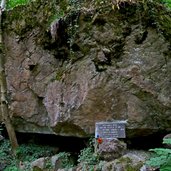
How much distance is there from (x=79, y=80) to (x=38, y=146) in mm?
1399

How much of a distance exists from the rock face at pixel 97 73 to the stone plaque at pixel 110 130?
0.37ft

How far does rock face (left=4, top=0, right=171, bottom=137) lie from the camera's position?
13.4 feet

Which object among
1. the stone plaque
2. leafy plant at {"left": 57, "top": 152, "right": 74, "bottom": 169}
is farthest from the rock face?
leafy plant at {"left": 57, "top": 152, "right": 74, "bottom": 169}

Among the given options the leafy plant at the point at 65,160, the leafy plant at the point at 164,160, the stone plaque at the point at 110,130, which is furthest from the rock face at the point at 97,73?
the leafy plant at the point at 164,160

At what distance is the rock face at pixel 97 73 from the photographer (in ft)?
13.4

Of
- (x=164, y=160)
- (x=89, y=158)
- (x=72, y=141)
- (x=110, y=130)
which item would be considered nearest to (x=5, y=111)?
(x=72, y=141)

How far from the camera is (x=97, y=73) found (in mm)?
4191

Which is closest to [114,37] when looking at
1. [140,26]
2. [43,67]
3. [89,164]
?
[140,26]

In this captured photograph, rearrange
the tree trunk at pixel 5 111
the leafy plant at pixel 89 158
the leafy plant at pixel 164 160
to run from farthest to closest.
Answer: the tree trunk at pixel 5 111, the leafy plant at pixel 89 158, the leafy plant at pixel 164 160

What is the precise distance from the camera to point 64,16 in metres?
4.48

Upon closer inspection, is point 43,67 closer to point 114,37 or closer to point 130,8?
point 114,37

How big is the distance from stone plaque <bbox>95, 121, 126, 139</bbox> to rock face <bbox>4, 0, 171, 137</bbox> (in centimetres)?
11

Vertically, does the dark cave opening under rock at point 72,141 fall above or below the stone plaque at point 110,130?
below

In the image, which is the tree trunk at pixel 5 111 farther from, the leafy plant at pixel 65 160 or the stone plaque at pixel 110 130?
the stone plaque at pixel 110 130
